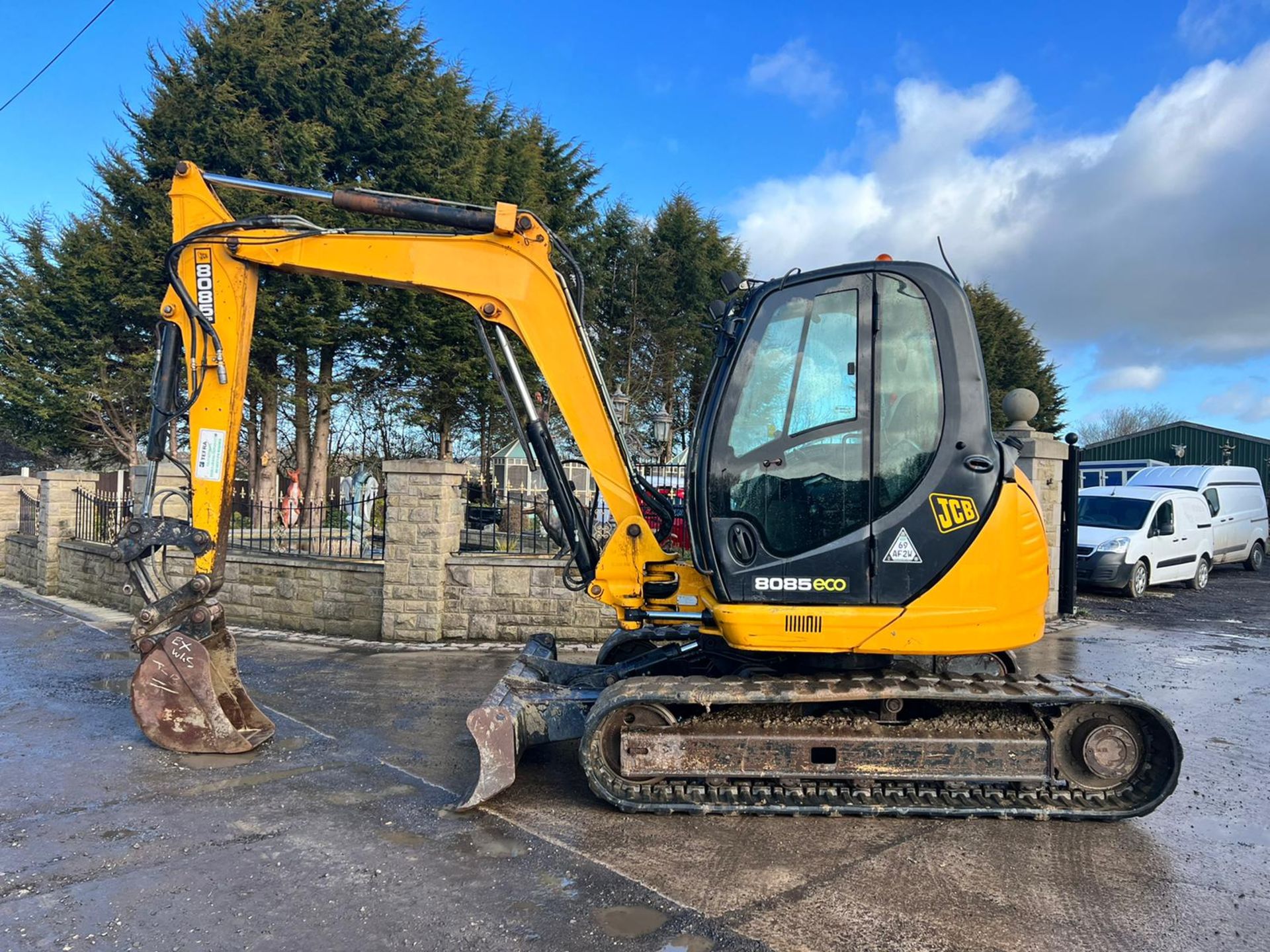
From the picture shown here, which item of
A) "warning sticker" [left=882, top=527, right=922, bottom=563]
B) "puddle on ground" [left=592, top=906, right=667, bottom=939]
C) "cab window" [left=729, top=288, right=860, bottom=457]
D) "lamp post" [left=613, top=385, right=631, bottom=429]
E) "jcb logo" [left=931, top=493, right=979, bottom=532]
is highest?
"lamp post" [left=613, top=385, right=631, bottom=429]

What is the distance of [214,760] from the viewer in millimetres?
4926

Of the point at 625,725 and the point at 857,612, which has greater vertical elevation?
the point at 857,612

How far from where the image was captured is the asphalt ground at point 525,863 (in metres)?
3.07

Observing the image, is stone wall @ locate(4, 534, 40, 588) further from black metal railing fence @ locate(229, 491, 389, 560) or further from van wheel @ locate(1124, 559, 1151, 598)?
van wheel @ locate(1124, 559, 1151, 598)

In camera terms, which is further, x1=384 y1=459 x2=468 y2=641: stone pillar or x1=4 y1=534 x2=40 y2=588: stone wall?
x1=4 y1=534 x2=40 y2=588: stone wall

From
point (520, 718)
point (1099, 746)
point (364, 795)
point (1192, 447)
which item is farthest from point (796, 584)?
point (1192, 447)

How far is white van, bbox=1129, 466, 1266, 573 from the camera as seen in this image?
1591cm

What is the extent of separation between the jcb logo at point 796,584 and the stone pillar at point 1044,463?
7.10m

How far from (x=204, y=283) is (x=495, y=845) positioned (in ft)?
12.4

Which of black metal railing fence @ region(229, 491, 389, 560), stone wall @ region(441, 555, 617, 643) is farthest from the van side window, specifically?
black metal railing fence @ region(229, 491, 389, 560)

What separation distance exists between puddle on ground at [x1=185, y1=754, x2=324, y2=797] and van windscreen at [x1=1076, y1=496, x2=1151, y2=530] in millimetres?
12637

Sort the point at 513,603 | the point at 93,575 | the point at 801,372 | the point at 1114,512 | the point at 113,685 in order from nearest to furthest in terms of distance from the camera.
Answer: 1. the point at 801,372
2. the point at 113,685
3. the point at 513,603
4. the point at 93,575
5. the point at 1114,512

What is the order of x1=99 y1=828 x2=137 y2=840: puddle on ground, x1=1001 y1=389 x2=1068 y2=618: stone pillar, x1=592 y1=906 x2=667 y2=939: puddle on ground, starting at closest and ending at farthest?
x1=592 y1=906 x2=667 y2=939: puddle on ground < x1=99 y1=828 x2=137 y2=840: puddle on ground < x1=1001 y1=389 x2=1068 y2=618: stone pillar

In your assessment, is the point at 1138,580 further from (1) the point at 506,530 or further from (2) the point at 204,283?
(2) the point at 204,283
